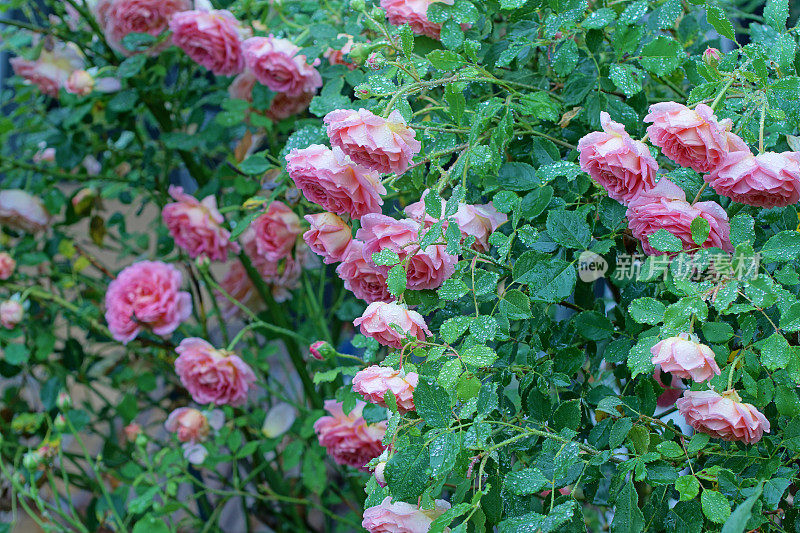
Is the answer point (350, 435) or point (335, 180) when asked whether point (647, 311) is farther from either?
point (350, 435)

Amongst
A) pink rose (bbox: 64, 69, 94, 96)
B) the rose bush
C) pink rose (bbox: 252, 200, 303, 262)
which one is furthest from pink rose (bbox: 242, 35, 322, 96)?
pink rose (bbox: 64, 69, 94, 96)

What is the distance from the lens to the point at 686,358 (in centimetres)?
55

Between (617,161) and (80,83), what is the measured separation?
104cm

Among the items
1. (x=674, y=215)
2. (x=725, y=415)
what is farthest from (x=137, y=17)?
(x=725, y=415)

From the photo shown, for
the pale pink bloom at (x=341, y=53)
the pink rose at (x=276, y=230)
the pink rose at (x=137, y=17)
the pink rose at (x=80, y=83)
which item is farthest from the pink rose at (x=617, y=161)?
the pink rose at (x=80, y=83)

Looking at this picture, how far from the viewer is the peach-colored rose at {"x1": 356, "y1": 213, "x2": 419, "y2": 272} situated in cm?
63

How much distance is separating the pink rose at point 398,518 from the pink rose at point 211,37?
771 millimetres

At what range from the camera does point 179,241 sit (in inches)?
48.4

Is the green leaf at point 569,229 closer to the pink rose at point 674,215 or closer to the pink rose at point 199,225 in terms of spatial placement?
the pink rose at point 674,215

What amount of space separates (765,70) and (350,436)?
675mm


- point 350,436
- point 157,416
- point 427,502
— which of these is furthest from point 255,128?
point 157,416

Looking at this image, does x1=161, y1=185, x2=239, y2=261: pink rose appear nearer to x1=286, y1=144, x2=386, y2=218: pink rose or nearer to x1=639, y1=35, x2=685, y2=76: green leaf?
x1=286, y1=144, x2=386, y2=218: pink rose

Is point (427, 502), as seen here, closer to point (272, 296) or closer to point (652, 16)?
point (652, 16)

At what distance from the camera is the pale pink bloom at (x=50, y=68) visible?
1396mm
